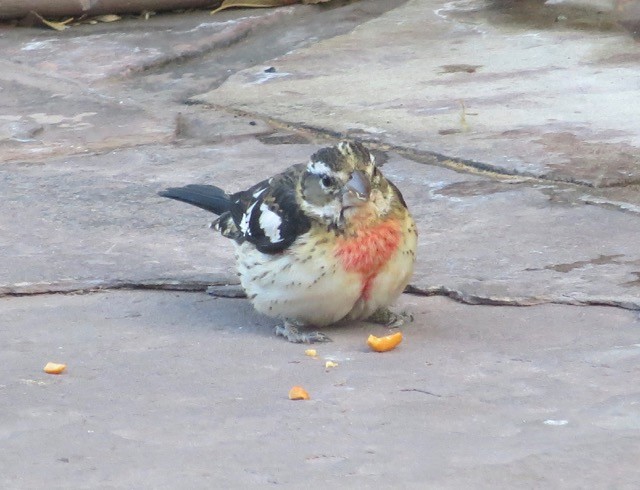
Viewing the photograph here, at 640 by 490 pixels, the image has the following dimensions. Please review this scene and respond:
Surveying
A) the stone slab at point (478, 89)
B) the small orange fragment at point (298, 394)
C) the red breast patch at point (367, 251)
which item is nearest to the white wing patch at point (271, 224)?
the red breast patch at point (367, 251)

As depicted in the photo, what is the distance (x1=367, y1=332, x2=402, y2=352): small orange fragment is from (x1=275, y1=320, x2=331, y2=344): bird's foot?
0.21 metres

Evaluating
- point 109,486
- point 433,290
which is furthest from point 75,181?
point 109,486

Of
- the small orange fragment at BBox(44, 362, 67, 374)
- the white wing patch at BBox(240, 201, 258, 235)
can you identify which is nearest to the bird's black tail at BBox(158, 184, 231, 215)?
the white wing patch at BBox(240, 201, 258, 235)

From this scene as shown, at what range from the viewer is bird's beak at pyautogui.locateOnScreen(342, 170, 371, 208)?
4066mm

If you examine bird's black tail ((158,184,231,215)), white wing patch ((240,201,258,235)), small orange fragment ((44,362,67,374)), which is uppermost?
white wing patch ((240,201,258,235))

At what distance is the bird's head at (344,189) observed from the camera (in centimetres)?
409

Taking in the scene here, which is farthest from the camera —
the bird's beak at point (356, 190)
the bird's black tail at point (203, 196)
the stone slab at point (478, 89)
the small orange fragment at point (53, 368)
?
the stone slab at point (478, 89)

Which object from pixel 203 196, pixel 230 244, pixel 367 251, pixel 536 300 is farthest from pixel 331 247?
pixel 230 244

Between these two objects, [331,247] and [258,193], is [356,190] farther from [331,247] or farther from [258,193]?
[258,193]

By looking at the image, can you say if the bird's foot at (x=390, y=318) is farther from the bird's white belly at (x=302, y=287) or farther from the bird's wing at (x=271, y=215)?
the bird's wing at (x=271, y=215)

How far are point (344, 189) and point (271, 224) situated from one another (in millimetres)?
276

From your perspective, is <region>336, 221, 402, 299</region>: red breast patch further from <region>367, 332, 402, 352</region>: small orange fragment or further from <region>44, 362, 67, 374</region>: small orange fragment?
<region>44, 362, 67, 374</region>: small orange fragment

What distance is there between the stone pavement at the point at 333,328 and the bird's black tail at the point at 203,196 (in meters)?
0.23

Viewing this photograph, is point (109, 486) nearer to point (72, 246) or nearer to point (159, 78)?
point (72, 246)
